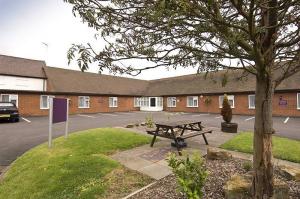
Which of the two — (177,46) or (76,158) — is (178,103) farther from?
(177,46)

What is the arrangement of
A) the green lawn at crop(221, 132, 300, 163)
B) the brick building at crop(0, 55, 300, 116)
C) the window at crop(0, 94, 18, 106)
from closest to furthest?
1. the green lawn at crop(221, 132, 300, 163)
2. the window at crop(0, 94, 18, 106)
3. the brick building at crop(0, 55, 300, 116)

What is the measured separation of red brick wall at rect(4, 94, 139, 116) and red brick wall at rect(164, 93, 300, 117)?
5937 mm

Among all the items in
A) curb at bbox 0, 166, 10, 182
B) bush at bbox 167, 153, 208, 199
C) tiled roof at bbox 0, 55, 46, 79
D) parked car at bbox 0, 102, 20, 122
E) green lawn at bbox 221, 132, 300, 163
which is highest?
tiled roof at bbox 0, 55, 46, 79

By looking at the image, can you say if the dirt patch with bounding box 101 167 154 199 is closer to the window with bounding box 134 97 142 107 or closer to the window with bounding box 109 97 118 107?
the window with bounding box 109 97 118 107

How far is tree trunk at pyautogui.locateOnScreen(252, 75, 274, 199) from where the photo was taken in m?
3.87

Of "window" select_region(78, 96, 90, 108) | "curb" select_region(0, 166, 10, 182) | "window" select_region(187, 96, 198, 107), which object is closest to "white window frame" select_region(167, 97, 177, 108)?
"window" select_region(187, 96, 198, 107)

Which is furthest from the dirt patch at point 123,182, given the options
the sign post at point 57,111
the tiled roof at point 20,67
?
the tiled roof at point 20,67

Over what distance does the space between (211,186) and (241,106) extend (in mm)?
23109

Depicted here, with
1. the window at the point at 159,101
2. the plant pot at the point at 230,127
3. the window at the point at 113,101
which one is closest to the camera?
the plant pot at the point at 230,127

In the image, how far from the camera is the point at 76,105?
1101 inches

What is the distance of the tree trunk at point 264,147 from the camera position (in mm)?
3871

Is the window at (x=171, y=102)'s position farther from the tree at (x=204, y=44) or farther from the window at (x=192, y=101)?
the tree at (x=204, y=44)

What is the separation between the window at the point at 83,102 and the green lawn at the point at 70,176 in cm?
2086

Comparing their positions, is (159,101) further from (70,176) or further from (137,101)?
(70,176)
